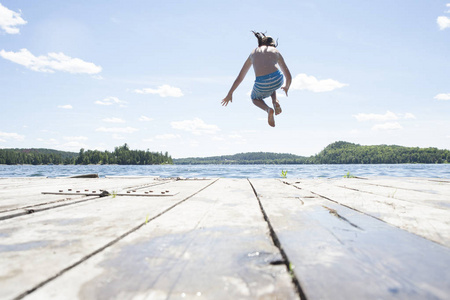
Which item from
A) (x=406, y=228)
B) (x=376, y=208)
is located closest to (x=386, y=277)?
(x=406, y=228)

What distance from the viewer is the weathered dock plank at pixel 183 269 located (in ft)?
2.86

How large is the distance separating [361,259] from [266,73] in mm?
4143

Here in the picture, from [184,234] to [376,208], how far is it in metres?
1.80

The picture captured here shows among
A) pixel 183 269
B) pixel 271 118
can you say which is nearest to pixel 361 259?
pixel 183 269

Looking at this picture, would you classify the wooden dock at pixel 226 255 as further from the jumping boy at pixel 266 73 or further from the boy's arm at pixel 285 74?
the boy's arm at pixel 285 74

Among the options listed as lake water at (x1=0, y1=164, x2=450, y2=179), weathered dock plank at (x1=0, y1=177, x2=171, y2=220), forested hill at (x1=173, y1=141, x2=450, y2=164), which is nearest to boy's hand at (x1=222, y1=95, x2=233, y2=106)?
weathered dock plank at (x1=0, y1=177, x2=171, y2=220)

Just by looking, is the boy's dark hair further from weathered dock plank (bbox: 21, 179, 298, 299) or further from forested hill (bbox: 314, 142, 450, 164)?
forested hill (bbox: 314, 142, 450, 164)

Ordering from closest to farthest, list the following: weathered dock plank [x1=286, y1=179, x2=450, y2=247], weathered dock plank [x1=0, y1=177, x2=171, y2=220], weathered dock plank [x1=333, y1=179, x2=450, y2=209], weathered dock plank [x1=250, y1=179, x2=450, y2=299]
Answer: weathered dock plank [x1=250, y1=179, x2=450, y2=299] < weathered dock plank [x1=286, y1=179, x2=450, y2=247] < weathered dock plank [x1=0, y1=177, x2=171, y2=220] < weathered dock plank [x1=333, y1=179, x2=450, y2=209]

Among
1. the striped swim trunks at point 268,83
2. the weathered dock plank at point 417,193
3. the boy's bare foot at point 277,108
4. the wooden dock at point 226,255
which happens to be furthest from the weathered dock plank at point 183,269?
the boy's bare foot at point 277,108

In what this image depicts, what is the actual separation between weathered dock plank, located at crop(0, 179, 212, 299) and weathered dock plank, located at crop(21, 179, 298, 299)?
82 mm

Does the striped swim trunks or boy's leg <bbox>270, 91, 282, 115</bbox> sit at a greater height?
the striped swim trunks

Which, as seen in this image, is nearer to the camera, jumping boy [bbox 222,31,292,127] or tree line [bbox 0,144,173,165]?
jumping boy [bbox 222,31,292,127]

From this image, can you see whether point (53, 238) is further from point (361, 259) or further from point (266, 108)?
point (266, 108)

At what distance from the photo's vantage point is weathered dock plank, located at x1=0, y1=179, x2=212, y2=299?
1005 millimetres
